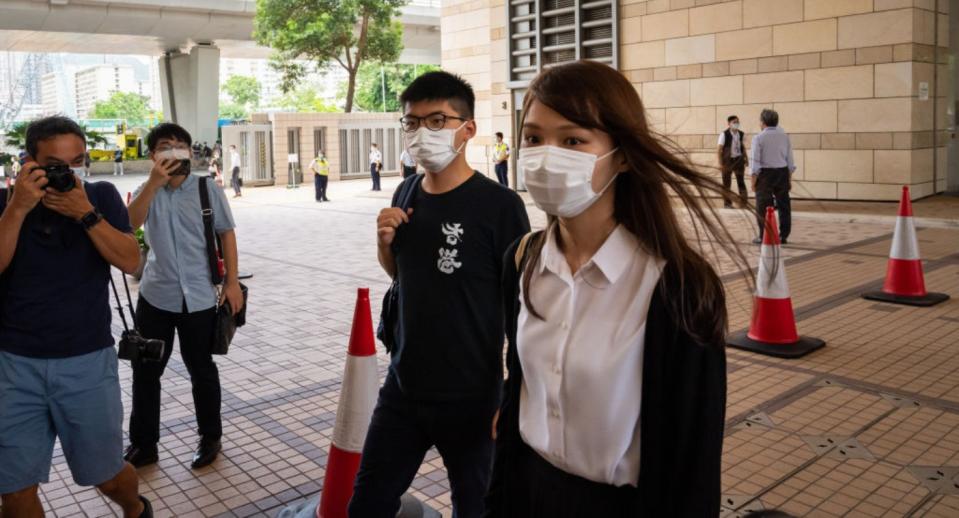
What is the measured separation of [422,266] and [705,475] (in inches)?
54.7

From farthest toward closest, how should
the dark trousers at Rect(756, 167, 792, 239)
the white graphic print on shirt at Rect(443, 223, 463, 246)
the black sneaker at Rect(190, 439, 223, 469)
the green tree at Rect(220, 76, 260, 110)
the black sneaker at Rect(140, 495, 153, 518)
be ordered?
the green tree at Rect(220, 76, 260, 110), the dark trousers at Rect(756, 167, 792, 239), the black sneaker at Rect(190, 439, 223, 469), the black sneaker at Rect(140, 495, 153, 518), the white graphic print on shirt at Rect(443, 223, 463, 246)

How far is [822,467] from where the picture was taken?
4086mm

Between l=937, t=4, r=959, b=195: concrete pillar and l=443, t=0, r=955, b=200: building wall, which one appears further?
l=937, t=4, r=959, b=195: concrete pillar

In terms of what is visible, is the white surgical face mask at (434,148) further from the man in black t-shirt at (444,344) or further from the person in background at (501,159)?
the person in background at (501,159)

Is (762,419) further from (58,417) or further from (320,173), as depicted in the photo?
(320,173)

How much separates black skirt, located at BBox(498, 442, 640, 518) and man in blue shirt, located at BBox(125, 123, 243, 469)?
2838 millimetres

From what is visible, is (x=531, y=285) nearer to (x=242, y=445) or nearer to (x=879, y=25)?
(x=242, y=445)

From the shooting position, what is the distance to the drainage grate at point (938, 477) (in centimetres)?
381

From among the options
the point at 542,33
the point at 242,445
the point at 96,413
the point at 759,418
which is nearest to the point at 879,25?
the point at 542,33

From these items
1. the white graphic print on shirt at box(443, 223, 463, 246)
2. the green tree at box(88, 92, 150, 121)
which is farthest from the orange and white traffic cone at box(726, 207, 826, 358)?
the green tree at box(88, 92, 150, 121)

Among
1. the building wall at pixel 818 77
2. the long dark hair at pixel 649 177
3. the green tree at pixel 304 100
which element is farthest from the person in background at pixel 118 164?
the green tree at pixel 304 100

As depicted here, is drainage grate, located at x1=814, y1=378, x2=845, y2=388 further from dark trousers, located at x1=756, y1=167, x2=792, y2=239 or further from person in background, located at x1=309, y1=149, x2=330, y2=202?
person in background, located at x1=309, y1=149, x2=330, y2=202

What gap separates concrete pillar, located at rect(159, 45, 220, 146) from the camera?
40.8 m

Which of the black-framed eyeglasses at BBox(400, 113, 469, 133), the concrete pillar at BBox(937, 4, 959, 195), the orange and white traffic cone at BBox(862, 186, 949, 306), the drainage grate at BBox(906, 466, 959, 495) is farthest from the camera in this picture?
the concrete pillar at BBox(937, 4, 959, 195)
